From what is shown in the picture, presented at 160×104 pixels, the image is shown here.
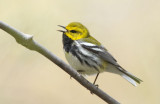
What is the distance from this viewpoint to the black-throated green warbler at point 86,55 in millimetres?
2043

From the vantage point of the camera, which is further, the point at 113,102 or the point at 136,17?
the point at 136,17

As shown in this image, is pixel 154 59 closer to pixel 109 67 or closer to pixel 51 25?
pixel 109 67

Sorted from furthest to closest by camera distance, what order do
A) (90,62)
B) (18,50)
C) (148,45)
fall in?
(148,45) < (18,50) < (90,62)

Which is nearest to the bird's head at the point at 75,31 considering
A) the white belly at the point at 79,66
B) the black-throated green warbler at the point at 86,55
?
the black-throated green warbler at the point at 86,55

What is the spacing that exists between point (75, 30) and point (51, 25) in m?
0.46

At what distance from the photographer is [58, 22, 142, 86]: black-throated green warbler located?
204 cm

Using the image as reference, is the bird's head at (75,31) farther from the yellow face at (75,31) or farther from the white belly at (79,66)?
the white belly at (79,66)

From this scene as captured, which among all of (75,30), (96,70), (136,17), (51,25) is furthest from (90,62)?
A: (136,17)

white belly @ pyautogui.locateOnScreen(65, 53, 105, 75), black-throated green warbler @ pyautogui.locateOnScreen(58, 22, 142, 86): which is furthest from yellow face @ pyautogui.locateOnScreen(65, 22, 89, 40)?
white belly @ pyautogui.locateOnScreen(65, 53, 105, 75)

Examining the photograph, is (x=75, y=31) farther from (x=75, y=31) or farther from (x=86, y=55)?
(x=86, y=55)

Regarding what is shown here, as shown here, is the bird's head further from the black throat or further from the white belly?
the white belly

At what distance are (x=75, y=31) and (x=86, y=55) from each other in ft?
0.63

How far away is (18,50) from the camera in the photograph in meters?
2.46

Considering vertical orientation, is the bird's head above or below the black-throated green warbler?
above
